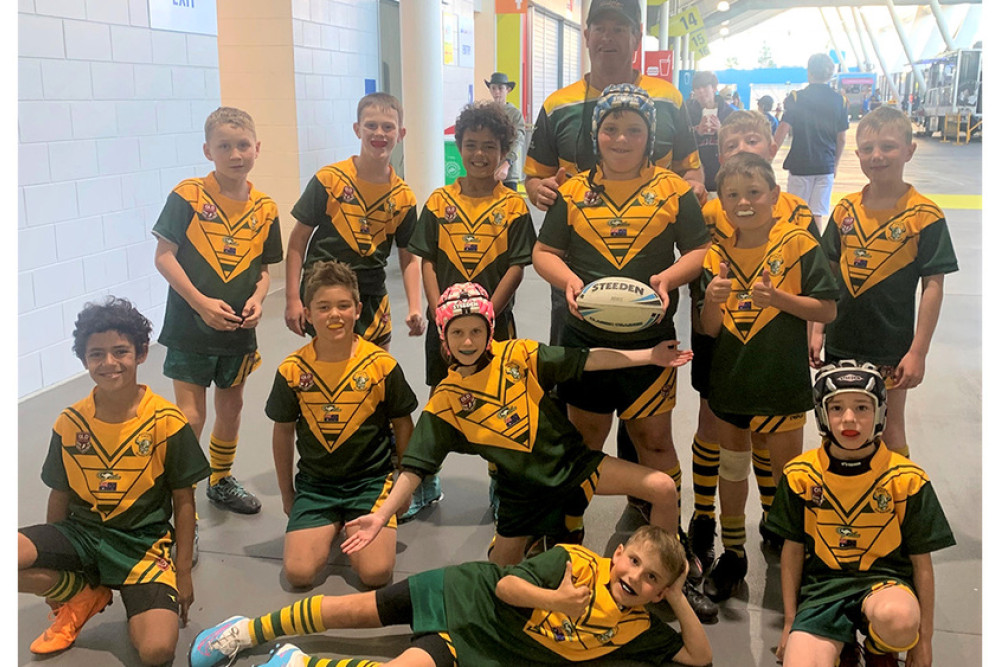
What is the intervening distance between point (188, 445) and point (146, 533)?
29cm

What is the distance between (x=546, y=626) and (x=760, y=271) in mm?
1246

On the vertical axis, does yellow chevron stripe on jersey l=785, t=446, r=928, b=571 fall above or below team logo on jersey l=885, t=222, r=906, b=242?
below

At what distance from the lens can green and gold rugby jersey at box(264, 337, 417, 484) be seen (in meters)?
2.90

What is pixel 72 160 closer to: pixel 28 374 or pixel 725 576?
pixel 28 374

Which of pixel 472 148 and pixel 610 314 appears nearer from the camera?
pixel 610 314

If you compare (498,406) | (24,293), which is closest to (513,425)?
(498,406)

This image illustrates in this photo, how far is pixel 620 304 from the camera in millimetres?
2490

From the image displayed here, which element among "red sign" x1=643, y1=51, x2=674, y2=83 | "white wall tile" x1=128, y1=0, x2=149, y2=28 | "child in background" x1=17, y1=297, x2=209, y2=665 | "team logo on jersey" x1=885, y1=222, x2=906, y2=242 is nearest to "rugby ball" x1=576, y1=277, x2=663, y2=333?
"team logo on jersey" x1=885, y1=222, x2=906, y2=242

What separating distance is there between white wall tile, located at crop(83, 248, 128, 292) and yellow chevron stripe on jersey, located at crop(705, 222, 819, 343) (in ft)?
12.6

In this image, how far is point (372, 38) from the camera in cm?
837

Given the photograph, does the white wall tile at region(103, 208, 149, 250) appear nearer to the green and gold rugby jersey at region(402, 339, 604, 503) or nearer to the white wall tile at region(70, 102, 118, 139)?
the white wall tile at region(70, 102, 118, 139)

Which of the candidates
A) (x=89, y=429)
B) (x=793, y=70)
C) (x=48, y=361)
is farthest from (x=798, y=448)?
(x=793, y=70)

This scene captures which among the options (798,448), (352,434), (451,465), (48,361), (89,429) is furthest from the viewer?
(48,361)

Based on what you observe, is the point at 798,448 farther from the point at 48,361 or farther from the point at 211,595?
the point at 48,361
